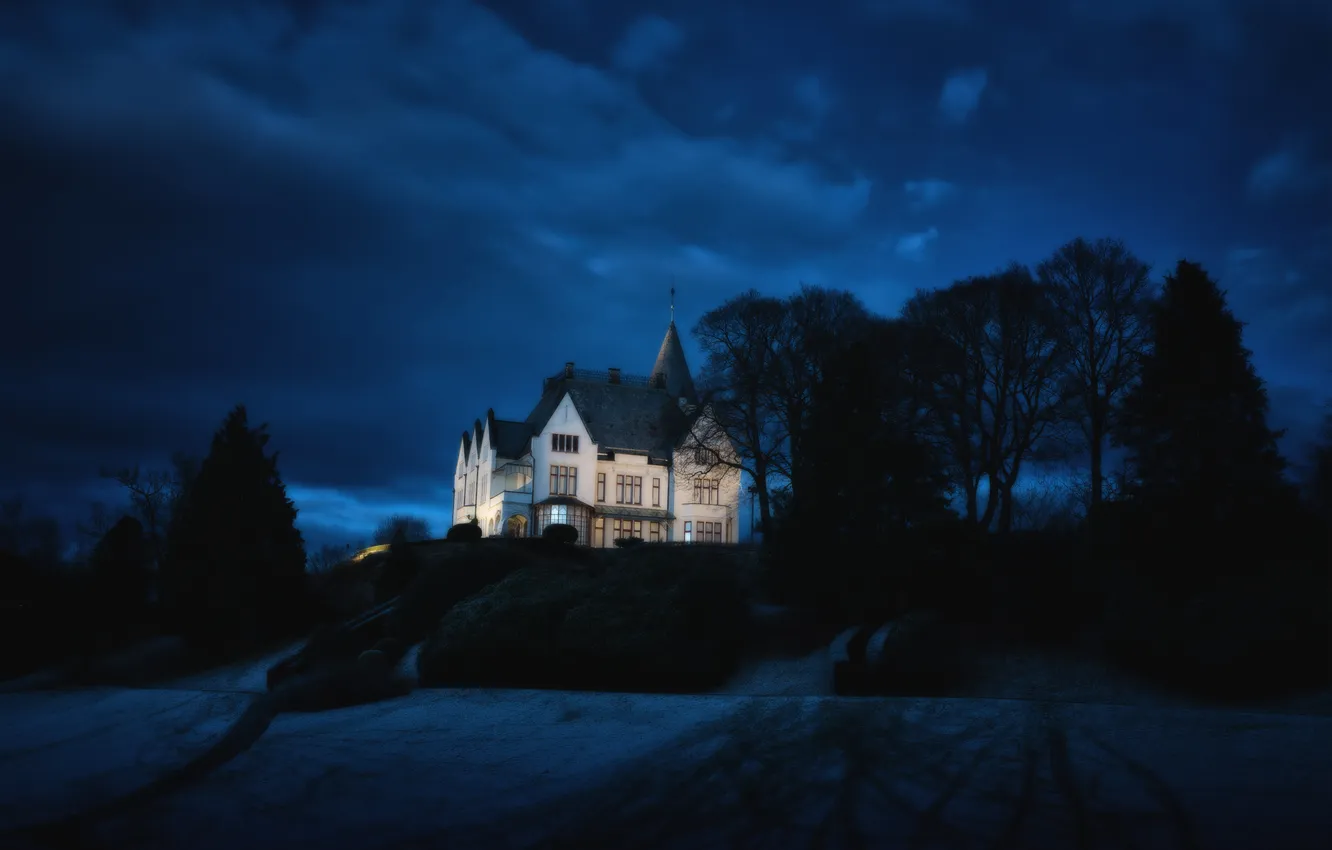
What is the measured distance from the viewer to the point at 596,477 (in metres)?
54.6

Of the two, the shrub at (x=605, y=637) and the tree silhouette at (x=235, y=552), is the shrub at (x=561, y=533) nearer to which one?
the tree silhouette at (x=235, y=552)

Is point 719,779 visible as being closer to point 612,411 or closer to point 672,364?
point 612,411

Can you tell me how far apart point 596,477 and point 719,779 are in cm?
4490

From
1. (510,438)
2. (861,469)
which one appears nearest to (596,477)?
(510,438)

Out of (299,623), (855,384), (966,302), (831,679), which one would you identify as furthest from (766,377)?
(831,679)

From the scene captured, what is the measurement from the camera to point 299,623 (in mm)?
25906

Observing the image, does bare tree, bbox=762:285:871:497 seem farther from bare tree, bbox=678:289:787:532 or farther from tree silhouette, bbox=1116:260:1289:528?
tree silhouette, bbox=1116:260:1289:528

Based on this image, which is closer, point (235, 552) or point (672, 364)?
point (235, 552)

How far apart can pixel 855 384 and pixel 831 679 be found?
7.85 meters

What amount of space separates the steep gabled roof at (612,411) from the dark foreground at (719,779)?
40.6 m

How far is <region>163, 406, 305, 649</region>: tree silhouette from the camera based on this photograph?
2472 centimetres

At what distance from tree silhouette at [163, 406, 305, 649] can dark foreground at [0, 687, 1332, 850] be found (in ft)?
32.0

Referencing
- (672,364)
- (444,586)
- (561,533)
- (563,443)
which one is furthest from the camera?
(672,364)

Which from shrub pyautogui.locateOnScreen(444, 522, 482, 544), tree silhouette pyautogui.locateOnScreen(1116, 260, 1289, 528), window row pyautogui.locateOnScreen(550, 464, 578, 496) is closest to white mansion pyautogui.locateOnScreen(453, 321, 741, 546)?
window row pyautogui.locateOnScreen(550, 464, 578, 496)
